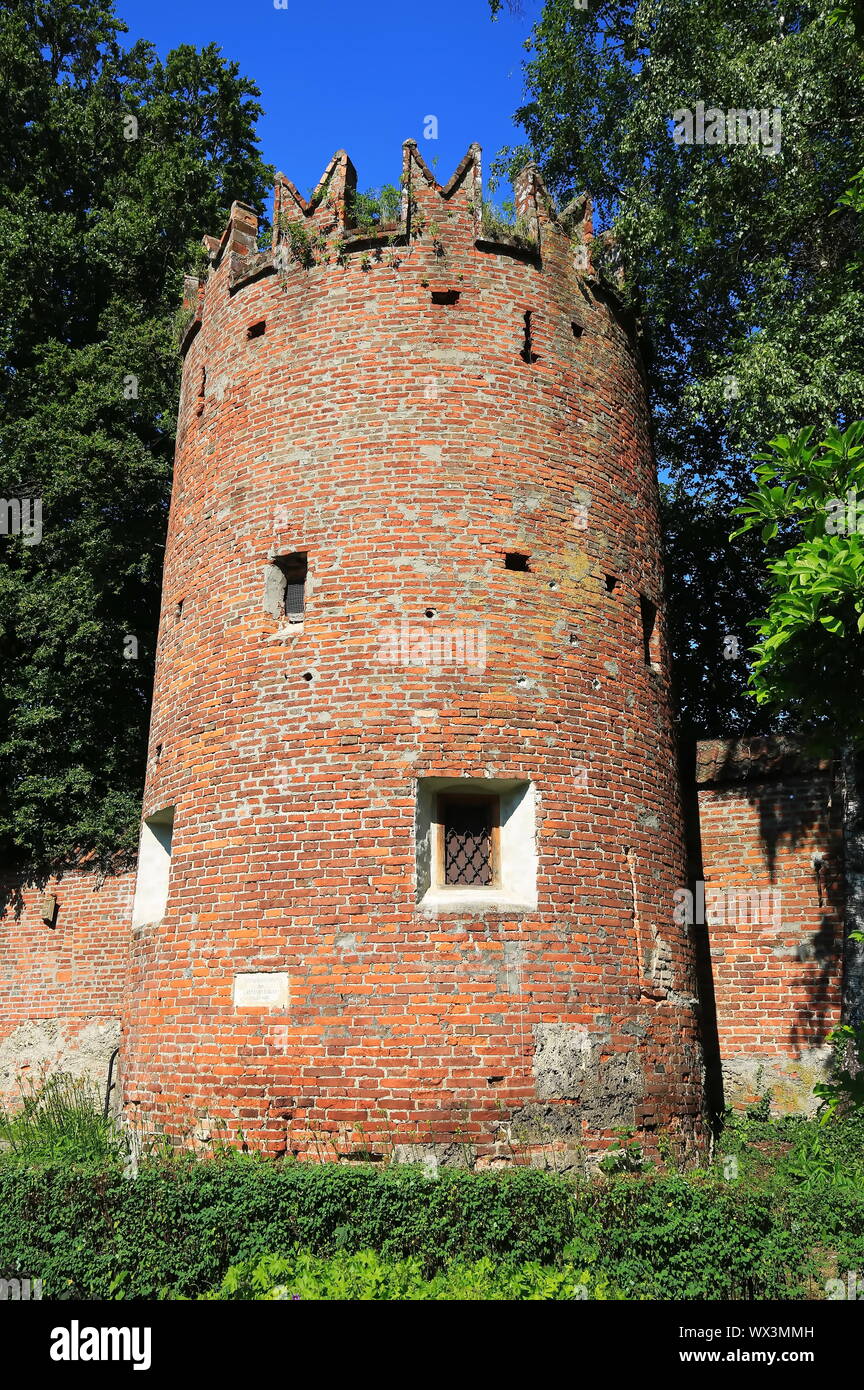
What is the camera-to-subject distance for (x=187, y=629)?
9.16 meters

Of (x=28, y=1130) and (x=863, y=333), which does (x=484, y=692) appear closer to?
(x=863, y=333)

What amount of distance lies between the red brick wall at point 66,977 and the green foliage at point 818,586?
837 cm

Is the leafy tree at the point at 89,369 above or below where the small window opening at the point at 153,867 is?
above

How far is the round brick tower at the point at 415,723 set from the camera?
7.02 m

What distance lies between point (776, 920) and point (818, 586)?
476cm

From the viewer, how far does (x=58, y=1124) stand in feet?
35.8

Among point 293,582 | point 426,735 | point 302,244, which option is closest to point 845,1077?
point 426,735

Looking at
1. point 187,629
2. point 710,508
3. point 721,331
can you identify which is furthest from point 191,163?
point 187,629

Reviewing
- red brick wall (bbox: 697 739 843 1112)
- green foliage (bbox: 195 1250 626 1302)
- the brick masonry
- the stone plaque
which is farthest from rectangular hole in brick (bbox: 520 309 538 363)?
green foliage (bbox: 195 1250 626 1302)

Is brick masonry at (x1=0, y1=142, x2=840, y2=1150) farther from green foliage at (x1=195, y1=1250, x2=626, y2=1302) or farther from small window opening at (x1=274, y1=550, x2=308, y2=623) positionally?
green foliage at (x1=195, y1=1250, x2=626, y2=1302)

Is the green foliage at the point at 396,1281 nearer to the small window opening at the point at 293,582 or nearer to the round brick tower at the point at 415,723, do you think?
the round brick tower at the point at 415,723

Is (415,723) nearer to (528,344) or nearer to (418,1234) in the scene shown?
(418,1234)

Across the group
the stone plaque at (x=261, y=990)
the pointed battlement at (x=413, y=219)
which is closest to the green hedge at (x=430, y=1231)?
the stone plaque at (x=261, y=990)

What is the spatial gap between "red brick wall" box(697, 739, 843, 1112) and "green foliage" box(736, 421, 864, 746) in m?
2.35
